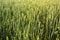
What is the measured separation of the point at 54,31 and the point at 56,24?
0.11 metres

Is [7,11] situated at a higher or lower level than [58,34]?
higher

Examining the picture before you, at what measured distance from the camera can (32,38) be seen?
1.46 metres

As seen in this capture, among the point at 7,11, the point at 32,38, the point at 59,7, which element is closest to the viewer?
the point at 32,38

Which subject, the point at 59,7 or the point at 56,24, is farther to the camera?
the point at 59,7

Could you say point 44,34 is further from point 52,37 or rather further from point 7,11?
point 7,11

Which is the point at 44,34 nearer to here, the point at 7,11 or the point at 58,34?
the point at 58,34

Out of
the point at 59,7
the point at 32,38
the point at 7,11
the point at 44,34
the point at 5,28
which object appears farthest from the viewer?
the point at 59,7

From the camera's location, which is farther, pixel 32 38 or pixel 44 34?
pixel 44 34

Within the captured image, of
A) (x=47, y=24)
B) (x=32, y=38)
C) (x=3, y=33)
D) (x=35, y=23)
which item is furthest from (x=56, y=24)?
(x=3, y=33)

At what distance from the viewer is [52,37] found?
167cm

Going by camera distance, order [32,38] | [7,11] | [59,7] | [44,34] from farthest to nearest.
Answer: [59,7] → [7,11] → [44,34] → [32,38]

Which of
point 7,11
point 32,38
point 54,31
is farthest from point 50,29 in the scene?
point 7,11

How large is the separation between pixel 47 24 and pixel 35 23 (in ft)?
0.40

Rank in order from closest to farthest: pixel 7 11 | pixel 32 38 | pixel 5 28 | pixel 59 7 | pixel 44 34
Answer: pixel 32 38
pixel 44 34
pixel 5 28
pixel 7 11
pixel 59 7
